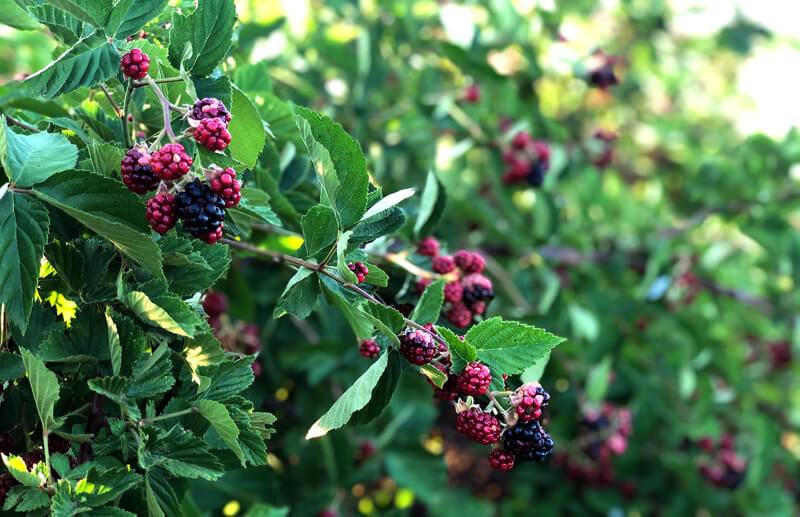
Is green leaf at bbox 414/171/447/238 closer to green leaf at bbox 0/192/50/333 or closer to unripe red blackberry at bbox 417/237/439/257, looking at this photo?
unripe red blackberry at bbox 417/237/439/257

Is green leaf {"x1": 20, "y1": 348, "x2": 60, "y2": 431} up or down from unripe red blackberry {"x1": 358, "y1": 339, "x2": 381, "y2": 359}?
up

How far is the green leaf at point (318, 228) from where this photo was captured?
3.29 feet

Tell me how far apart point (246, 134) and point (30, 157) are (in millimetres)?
254

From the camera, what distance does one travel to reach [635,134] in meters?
4.13

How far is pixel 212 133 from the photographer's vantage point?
899mm

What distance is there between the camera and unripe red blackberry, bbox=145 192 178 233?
88cm

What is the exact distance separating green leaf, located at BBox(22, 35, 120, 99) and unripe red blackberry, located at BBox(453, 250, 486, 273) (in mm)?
622

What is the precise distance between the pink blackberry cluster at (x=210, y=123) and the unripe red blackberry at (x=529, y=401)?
0.46m

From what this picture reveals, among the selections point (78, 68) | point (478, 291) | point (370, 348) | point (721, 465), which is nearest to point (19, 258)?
point (78, 68)

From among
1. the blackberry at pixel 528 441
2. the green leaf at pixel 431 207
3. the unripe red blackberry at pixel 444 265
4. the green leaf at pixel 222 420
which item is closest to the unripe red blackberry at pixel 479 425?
the blackberry at pixel 528 441

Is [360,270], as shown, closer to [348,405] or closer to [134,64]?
[348,405]

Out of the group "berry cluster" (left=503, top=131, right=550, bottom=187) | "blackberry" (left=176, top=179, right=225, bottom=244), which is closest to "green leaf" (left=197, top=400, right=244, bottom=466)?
"blackberry" (left=176, top=179, right=225, bottom=244)

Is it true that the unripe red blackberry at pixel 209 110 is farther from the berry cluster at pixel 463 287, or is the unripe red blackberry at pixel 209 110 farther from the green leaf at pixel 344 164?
the berry cluster at pixel 463 287

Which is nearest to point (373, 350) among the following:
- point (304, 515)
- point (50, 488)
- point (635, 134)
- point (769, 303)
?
point (50, 488)
